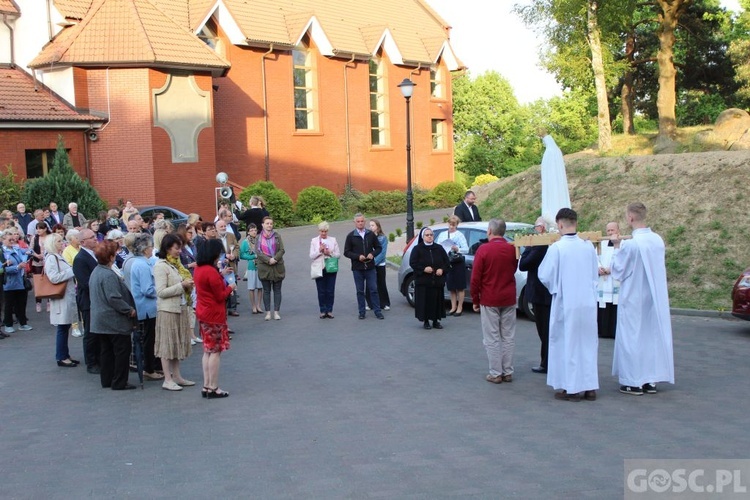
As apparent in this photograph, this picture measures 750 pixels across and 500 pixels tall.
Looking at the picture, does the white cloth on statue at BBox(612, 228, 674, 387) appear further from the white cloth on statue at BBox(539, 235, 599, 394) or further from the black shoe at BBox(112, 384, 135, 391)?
the black shoe at BBox(112, 384, 135, 391)

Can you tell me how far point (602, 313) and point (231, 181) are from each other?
24.3 meters

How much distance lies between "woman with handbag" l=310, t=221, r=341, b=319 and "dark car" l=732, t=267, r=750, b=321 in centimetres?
648

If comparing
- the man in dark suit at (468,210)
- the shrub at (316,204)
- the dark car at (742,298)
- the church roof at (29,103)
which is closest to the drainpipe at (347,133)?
the shrub at (316,204)

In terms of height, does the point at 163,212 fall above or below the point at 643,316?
above

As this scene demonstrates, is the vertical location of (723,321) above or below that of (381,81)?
below

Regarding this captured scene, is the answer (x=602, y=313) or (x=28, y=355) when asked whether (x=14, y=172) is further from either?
(x=602, y=313)

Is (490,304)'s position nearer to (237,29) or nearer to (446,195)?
(237,29)

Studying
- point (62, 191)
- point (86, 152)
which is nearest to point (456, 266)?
point (62, 191)

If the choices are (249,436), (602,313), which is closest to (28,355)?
(249,436)

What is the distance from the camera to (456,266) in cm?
1423

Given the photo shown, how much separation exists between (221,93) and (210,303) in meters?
26.6

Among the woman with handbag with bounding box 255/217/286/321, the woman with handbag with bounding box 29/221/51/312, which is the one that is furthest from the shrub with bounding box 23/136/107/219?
the woman with handbag with bounding box 255/217/286/321

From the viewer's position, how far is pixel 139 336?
32.0 feet

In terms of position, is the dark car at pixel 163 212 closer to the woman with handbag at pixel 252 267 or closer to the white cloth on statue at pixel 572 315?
the woman with handbag at pixel 252 267
